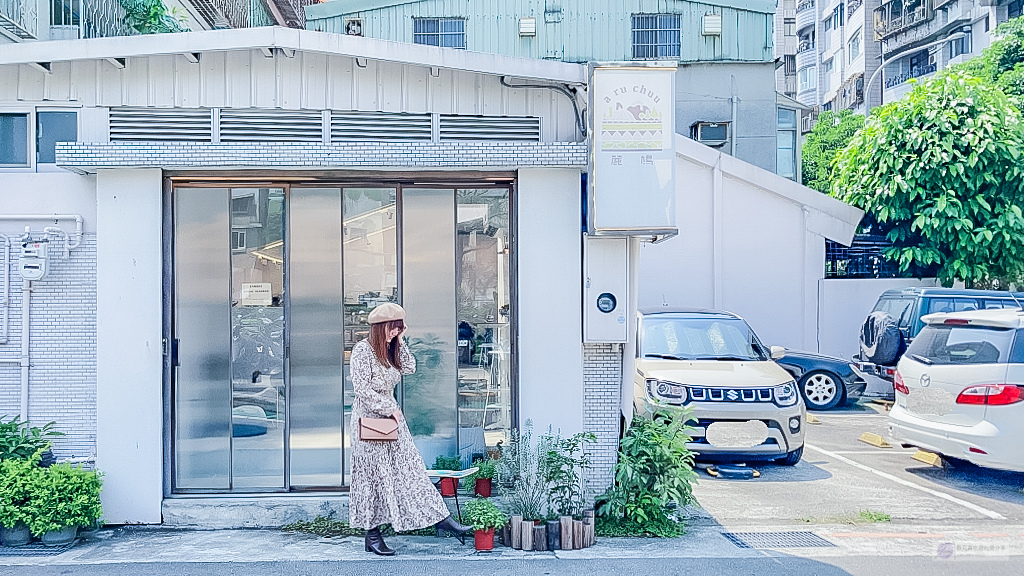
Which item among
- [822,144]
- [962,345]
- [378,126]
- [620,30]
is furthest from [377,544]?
[822,144]

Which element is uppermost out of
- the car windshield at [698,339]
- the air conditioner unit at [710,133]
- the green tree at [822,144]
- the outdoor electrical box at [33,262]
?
the green tree at [822,144]

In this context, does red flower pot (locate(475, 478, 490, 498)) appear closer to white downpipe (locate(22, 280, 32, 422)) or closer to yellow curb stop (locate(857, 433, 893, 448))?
white downpipe (locate(22, 280, 32, 422))

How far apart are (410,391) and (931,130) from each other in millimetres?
12745

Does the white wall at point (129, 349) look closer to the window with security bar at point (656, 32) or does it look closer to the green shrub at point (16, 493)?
the green shrub at point (16, 493)

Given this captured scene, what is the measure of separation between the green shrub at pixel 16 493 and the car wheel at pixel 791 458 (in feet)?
23.5

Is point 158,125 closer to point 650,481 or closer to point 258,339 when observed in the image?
point 258,339

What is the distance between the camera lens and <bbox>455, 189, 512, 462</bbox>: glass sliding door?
7988 millimetres

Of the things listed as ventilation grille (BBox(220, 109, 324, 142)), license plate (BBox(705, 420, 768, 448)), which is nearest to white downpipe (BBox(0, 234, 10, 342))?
ventilation grille (BBox(220, 109, 324, 142))

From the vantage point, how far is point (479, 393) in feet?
26.3

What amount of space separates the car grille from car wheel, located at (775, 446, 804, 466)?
28.8 inches

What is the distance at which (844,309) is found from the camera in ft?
59.3

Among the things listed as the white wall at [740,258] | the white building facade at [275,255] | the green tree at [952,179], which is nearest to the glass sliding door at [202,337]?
the white building facade at [275,255]

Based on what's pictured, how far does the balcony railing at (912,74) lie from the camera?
42.6 metres

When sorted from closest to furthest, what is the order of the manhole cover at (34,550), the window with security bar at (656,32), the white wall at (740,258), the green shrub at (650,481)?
the manhole cover at (34,550) → the green shrub at (650,481) → the white wall at (740,258) → the window with security bar at (656,32)
